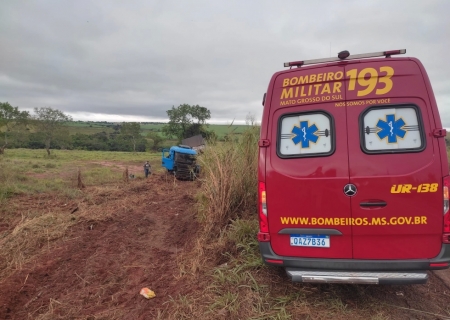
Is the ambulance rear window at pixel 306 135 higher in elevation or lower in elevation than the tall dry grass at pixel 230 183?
higher

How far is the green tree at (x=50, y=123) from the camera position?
43562mm

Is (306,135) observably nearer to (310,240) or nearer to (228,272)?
(310,240)

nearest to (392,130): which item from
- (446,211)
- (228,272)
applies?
(446,211)

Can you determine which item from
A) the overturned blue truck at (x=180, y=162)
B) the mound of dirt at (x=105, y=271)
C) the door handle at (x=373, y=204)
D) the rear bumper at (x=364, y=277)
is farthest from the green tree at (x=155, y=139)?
the door handle at (x=373, y=204)

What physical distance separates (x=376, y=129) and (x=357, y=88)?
45cm

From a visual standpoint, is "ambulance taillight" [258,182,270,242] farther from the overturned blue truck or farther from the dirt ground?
the overturned blue truck

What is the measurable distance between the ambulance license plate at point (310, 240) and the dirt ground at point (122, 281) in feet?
2.32

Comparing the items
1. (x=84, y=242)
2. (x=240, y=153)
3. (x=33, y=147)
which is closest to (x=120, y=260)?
(x=84, y=242)

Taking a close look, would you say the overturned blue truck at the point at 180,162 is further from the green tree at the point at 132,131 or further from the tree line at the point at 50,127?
the green tree at the point at 132,131

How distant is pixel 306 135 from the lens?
2.89 metres

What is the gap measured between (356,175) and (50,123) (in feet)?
168

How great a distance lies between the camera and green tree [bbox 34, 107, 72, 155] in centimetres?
4356

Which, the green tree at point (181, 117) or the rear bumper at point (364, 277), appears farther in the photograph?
the green tree at point (181, 117)

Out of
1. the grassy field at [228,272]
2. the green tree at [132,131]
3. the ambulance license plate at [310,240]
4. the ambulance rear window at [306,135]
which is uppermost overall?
the green tree at [132,131]
